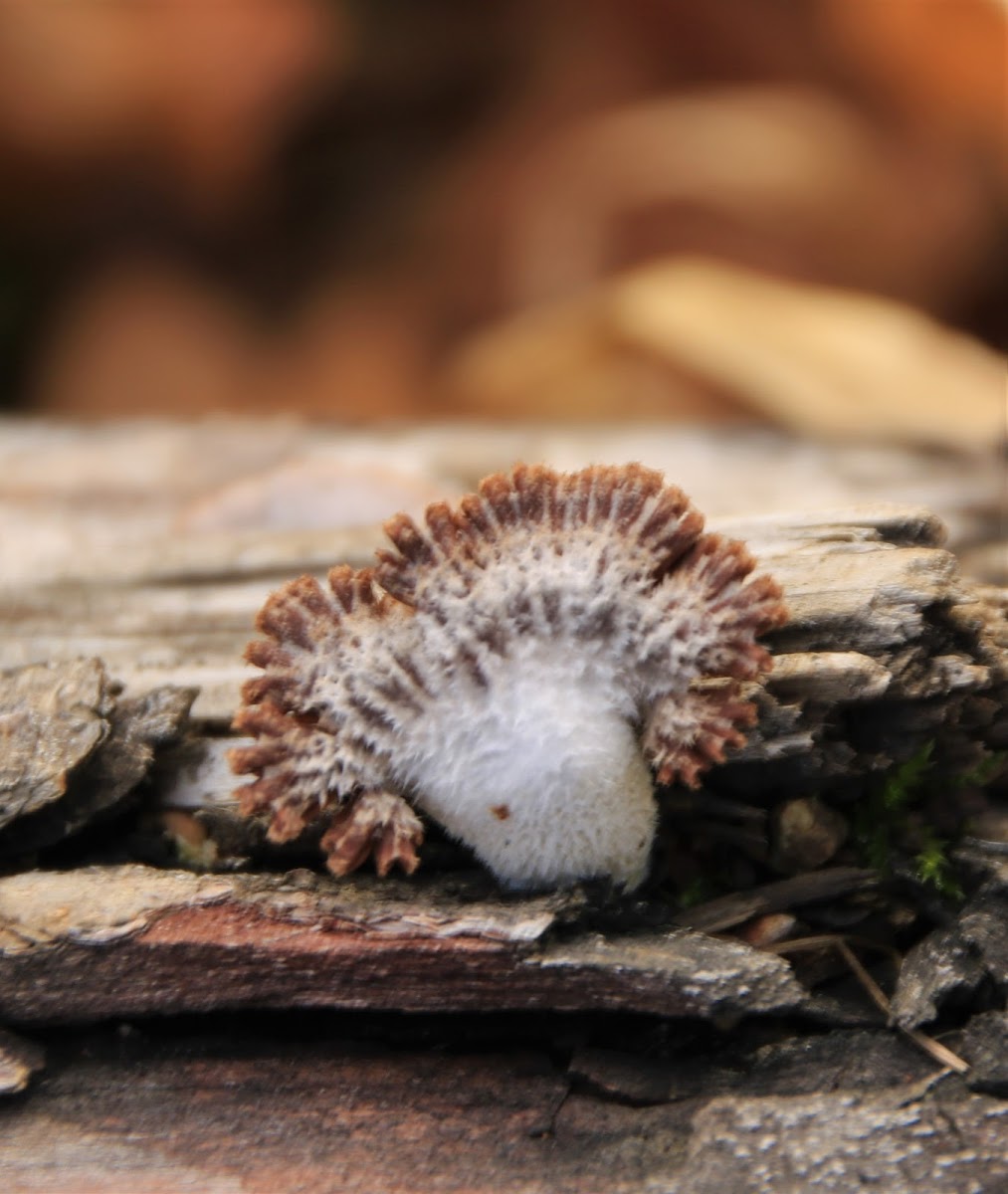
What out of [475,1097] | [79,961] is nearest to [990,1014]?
[475,1097]

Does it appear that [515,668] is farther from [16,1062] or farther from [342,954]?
[16,1062]

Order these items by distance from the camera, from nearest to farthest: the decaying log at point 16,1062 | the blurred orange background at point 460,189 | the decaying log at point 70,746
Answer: the decaying log at point 16,1062
the decaying log at point 70,746
the blurred orange background at point 460,189

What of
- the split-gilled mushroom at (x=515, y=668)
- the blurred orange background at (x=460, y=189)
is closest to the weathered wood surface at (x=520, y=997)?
the split-gilled mushroom at (x=515, y=668)

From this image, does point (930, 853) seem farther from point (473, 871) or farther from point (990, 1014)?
point (473, 871)

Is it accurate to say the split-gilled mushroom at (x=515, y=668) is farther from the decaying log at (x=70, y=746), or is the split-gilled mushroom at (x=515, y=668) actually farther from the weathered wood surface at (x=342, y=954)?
the decaying log at (x=70, y=746)

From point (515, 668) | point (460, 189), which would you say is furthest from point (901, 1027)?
point (460, 189)
